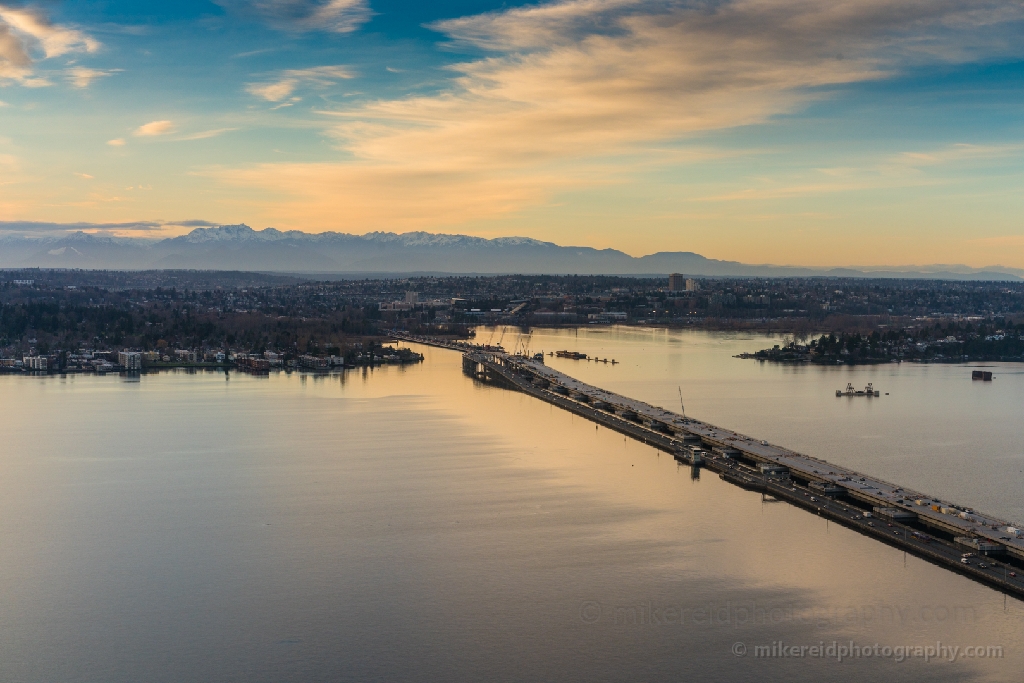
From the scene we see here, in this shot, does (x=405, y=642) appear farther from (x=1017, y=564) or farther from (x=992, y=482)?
(x=992, y=482)

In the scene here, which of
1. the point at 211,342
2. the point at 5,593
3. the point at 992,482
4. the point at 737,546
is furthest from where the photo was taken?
the point at 211,342

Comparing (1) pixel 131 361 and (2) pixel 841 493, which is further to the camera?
(1) pixel 131 361

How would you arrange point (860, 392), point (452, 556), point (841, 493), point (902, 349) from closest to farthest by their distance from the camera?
point (452, 556) → point (841, 493) → point (860, 392) → point (902, 349)

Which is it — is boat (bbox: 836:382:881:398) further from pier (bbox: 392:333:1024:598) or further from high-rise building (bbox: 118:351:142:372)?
high-rise building (bbox: 118:351:142:372)

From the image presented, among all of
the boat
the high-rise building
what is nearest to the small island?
the boat

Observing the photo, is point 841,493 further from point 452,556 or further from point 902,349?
point 902,349

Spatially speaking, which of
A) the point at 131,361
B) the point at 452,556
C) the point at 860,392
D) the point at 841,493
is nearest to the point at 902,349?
the point at 860,392

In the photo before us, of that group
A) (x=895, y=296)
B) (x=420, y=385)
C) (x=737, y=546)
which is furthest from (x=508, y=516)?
(x=895, y=296)
